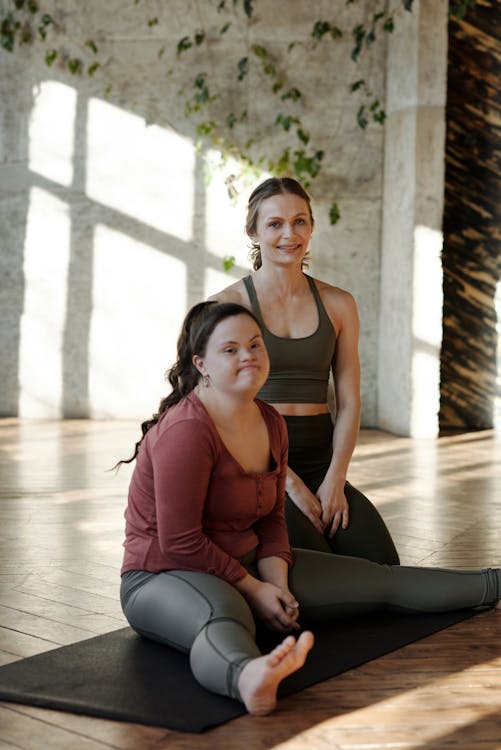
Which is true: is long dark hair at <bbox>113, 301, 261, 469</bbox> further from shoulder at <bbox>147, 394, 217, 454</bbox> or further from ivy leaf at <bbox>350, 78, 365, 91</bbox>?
ivy leaf at <bbox>350, 78, 365, 91</bbox>

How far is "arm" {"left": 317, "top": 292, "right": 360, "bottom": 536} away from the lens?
10.1 feet

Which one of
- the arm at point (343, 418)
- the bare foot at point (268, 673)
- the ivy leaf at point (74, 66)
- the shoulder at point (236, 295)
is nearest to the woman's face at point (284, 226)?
the shoulder at point (236, 295)

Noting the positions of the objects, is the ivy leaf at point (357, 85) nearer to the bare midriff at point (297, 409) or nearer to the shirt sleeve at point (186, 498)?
the bare midriff at point (297, 409)

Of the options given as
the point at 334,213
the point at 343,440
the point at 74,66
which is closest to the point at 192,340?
the point at 343,440

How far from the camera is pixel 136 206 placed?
25.5 feet

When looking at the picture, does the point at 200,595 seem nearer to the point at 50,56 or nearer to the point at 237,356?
the point at 237,356

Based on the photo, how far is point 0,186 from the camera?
25.7 feet

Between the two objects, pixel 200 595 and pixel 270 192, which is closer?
pixel 200 595

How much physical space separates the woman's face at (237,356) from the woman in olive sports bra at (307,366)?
57 cm

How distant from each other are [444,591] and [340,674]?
1.94 feet

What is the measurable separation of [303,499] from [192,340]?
68cm

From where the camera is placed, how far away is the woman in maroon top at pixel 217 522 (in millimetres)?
2412

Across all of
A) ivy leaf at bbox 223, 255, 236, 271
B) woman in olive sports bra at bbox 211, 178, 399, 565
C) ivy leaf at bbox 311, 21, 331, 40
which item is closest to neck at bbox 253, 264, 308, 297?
woman in olive sports bra at bbox 211, 178, 399, 565

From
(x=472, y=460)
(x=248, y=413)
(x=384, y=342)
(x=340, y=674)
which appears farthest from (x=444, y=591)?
(x=384, y=342)
